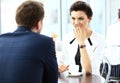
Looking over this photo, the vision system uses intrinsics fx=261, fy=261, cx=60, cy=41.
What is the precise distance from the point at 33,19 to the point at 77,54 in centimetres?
110

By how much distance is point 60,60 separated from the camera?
7.83ft

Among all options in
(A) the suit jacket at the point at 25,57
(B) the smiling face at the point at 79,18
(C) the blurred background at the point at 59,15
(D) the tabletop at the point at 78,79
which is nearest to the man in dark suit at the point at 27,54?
(A) the suit jacket at the point at 25,57

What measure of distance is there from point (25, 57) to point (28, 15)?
221 mm

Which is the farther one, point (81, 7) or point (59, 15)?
point (59, 15)

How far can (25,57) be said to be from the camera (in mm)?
1274

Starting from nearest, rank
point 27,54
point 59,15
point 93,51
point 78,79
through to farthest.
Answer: point 27,54 < point 78,79 < point 93,51 < point 59,15

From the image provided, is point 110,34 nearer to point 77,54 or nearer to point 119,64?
point 119,64

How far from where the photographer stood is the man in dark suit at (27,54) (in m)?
1.27

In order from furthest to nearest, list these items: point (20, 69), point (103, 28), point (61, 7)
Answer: point (103, 28)
point (61, 7)
point (20, 69)

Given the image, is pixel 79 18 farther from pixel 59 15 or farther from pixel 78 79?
pixel 59 15

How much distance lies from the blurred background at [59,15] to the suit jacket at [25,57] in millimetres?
1929

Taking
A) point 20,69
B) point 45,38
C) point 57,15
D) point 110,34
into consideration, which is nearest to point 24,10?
point 45,38

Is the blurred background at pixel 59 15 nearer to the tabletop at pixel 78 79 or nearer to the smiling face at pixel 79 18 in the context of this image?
the smiling face at pixel 79 18

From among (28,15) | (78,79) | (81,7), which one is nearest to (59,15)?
(81,7)
